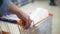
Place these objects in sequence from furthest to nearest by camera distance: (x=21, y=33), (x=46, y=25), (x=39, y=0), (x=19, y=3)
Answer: (x=39, y=0)
(x=19, y=3)
(x=46, y=25)
(x=21, y=33)

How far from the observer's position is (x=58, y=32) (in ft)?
6.44

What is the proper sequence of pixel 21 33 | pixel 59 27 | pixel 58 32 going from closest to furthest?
pixel 21 33 < pixel 58 32 < pixel 59 27

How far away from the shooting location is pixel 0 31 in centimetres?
95

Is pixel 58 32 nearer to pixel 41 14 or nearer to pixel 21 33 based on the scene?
pixel 41 14

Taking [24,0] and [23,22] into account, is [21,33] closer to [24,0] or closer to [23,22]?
[23,22]

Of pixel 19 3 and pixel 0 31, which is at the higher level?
pixel 19 3

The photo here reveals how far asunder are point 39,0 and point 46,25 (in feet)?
9.19

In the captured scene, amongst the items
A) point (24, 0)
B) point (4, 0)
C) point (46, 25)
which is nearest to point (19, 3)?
point (24, 0)

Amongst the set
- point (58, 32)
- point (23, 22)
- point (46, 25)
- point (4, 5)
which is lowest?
point (58, 32)

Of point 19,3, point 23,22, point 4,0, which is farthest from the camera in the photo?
point 19,3

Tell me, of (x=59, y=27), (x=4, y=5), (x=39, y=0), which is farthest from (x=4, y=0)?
(x=39, y=0)

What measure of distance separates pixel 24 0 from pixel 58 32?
92 cm

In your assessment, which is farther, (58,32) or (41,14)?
(58,32)

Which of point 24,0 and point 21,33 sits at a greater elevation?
point 24,0
